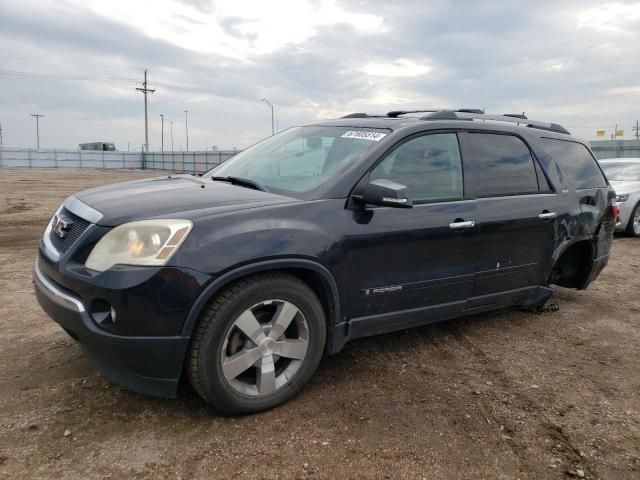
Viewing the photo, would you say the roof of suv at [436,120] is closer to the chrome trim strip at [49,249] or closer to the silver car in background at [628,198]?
the chrome trim strip at [49,249]

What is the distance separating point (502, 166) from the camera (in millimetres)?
4047

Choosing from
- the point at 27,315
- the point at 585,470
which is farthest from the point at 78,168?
the point at 585,470

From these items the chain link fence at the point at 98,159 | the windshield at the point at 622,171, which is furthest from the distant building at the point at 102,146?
the windshield at the point at 622,171

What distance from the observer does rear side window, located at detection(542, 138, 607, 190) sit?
4.59 meters

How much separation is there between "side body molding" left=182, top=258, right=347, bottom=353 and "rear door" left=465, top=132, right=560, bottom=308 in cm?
124

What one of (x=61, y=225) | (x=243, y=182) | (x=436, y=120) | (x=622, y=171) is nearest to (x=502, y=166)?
(x=436, y=120)

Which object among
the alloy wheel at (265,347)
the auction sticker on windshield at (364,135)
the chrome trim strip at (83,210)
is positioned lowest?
the alloy wheel at (265,347)

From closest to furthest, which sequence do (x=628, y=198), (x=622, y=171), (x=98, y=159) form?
(x=628, y=198) → (x=622, y=171) → (x=98, y=159)

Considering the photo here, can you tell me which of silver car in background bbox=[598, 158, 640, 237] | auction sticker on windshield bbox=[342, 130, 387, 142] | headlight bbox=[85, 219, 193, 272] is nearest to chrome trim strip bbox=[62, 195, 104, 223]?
headlight bbox=[85, 219, 193, 272]

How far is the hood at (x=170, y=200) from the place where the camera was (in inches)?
107

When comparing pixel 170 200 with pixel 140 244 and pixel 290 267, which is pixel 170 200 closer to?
pixel 140 244

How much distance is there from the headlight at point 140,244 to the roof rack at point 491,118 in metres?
2.08

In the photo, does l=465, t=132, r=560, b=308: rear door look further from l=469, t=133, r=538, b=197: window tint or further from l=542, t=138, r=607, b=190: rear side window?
l=542, t=138, r=607, b=190: rear side window

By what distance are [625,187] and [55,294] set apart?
10103mm
